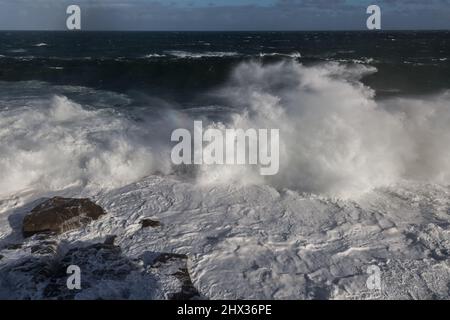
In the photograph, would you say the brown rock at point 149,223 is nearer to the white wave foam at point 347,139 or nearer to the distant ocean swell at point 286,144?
the distant ocean swell at point 286,144

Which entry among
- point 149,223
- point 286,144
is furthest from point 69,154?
point 286,144

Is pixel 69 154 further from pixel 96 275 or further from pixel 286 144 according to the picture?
pixel 286 144

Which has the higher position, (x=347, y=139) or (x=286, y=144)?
(x=347, y=139)

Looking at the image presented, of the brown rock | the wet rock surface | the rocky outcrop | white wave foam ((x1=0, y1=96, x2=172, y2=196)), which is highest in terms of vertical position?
white wave foam ((x1=0, y1=96, x2=172, y2=196))

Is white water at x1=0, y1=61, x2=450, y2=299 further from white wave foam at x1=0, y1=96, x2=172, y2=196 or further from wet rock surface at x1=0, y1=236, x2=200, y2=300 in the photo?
wet rock surface at x1=0, y1=236, x2=200, y2=300

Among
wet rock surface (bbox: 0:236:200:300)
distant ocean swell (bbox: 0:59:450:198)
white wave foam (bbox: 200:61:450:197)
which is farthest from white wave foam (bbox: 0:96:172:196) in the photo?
wet rock surface (bbox: 0:236:200:300)
